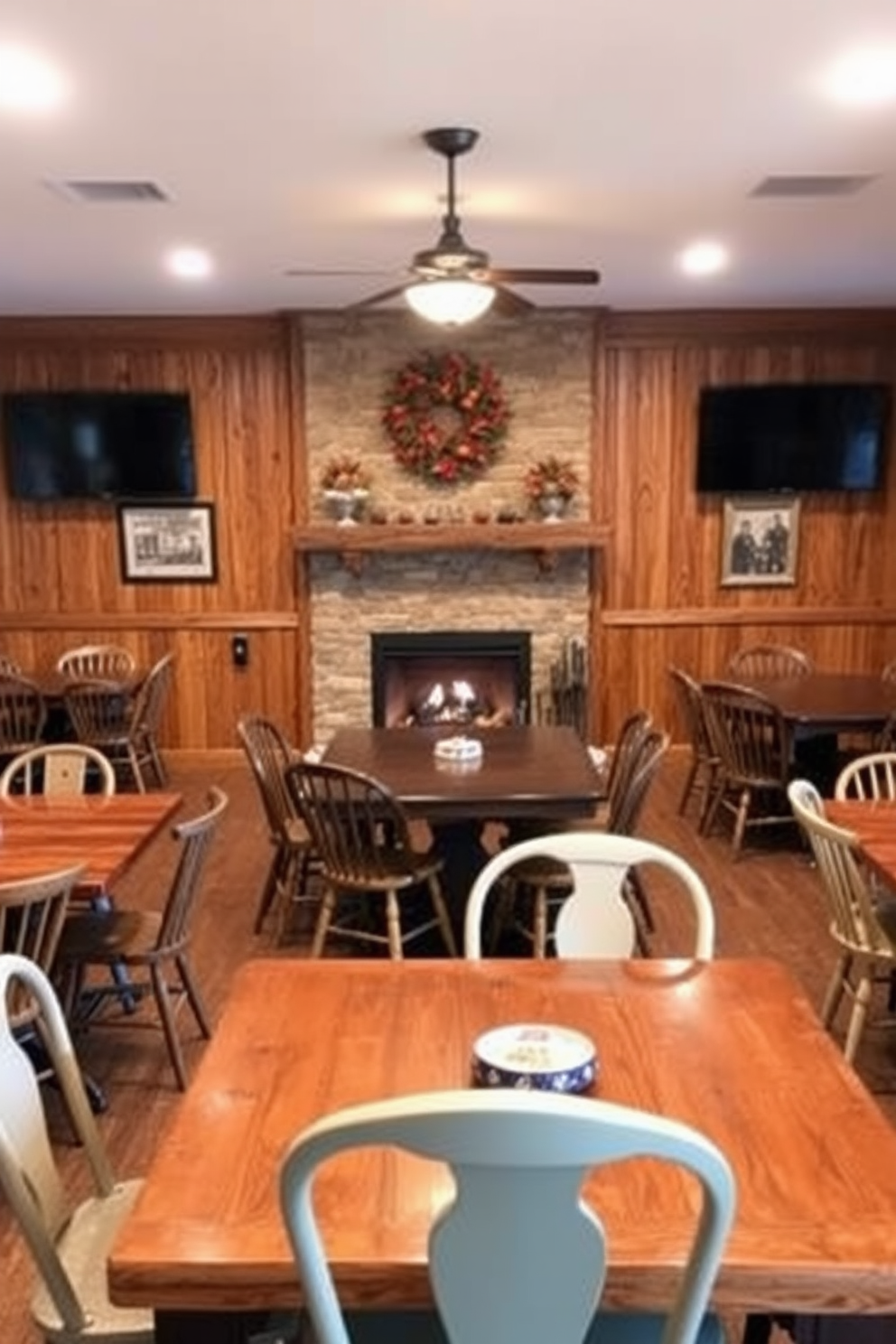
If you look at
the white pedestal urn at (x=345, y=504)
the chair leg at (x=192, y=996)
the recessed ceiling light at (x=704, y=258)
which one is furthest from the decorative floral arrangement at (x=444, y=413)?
the chair leg at (x=192, y=996)

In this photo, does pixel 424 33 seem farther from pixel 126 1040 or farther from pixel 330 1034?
pixel 126 1040

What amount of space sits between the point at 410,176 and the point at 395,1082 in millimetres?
3138

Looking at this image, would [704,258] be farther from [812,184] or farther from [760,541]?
[760,541]

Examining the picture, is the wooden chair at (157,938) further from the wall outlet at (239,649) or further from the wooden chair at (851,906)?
the wall outlet at (239,649)

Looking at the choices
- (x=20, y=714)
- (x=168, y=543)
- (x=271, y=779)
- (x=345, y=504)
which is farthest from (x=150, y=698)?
(x=271, y=779)

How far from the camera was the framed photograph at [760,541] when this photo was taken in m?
6.86

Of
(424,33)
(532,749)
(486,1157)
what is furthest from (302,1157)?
(532,749)

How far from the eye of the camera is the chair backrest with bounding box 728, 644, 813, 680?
256 inches

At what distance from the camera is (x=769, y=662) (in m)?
6.70

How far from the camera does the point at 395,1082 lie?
5.23 feet

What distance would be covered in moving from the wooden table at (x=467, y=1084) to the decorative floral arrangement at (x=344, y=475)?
189 inches

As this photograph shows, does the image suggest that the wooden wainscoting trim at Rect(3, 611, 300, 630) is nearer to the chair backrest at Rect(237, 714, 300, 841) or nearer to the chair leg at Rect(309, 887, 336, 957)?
the chair backrest at Rect(237, 714, 300, 841)

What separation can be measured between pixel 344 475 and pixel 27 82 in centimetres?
372

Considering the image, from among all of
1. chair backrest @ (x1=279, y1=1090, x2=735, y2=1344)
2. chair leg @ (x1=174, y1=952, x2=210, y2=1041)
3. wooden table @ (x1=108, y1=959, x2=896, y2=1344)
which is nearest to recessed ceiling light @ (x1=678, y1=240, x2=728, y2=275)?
chair leg @ (x1=174, y1=952, x2=210, y2=1041)
